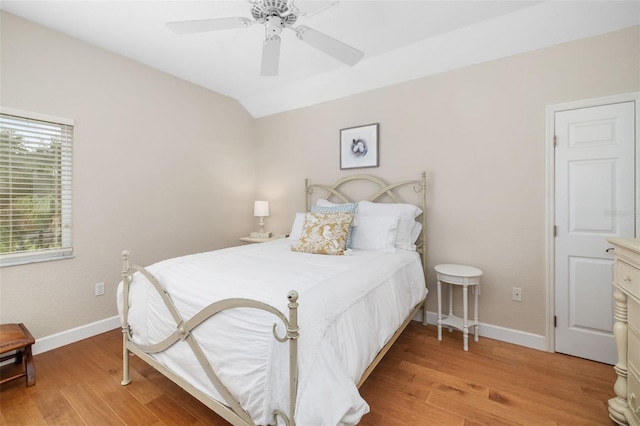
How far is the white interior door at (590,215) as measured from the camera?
2096 mm

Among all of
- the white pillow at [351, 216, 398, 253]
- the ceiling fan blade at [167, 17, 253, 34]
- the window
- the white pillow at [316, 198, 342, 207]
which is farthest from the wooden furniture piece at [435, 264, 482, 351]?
the window

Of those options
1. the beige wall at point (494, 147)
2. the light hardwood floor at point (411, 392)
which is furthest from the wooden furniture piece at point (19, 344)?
the beige wall at point (494, 147)

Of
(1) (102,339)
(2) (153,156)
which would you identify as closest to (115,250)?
(1) (102,339)

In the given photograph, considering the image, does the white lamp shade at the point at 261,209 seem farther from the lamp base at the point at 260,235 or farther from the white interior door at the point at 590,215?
the white interior door at the point at 590,215

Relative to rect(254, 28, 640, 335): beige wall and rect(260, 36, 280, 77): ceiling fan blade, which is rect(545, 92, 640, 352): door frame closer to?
rect(254, 28, 640, 335): beige wall

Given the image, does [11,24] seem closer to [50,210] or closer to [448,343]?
[50,210]

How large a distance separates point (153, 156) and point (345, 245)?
7.62ft

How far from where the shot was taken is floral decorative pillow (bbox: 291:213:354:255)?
2.48 metres

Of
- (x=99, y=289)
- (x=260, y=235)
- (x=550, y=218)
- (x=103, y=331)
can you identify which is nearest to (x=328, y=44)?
(x=550, y=218)

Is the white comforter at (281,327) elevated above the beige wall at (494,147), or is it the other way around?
the beige wall at (494,147)

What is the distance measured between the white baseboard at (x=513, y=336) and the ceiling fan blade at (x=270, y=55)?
284cm

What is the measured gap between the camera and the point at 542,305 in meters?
2.39

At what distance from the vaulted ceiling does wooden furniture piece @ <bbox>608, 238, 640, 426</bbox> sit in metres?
1.78

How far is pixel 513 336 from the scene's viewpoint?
2.50 meters
